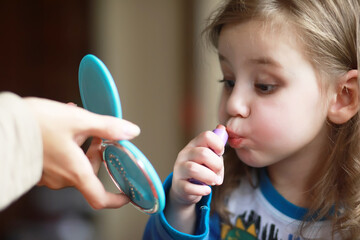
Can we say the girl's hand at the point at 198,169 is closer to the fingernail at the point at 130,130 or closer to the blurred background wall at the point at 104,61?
the fingernail at the point at 130,130

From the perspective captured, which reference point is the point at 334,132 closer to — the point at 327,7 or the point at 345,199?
the point at 345,199

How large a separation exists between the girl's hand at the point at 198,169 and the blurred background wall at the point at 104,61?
4.81 ft

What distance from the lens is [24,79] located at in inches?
90.0

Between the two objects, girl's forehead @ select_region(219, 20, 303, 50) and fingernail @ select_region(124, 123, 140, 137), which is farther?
girl's forehead @ select_region(219, 20, 303, 50)

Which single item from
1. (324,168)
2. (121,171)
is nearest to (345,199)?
(324,168)

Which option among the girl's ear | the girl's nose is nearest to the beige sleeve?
the girl's nose

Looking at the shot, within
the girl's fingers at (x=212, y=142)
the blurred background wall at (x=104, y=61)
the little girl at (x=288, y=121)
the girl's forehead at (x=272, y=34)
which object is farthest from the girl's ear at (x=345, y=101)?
the blurred background wall at (x=104, y=61)

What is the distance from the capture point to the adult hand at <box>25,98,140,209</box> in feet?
1.51

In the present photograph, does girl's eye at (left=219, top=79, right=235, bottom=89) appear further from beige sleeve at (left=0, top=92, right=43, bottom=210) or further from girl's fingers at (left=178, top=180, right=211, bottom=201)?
beige sleeve at (left=0, top=92, right=43, bottom=210)

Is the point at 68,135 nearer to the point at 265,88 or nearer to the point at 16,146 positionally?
the point at 16,146

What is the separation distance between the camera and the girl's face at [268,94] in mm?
679

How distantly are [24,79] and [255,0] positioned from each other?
1.86 m

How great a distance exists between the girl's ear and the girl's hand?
8.5 inches

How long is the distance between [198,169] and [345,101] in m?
0.32
